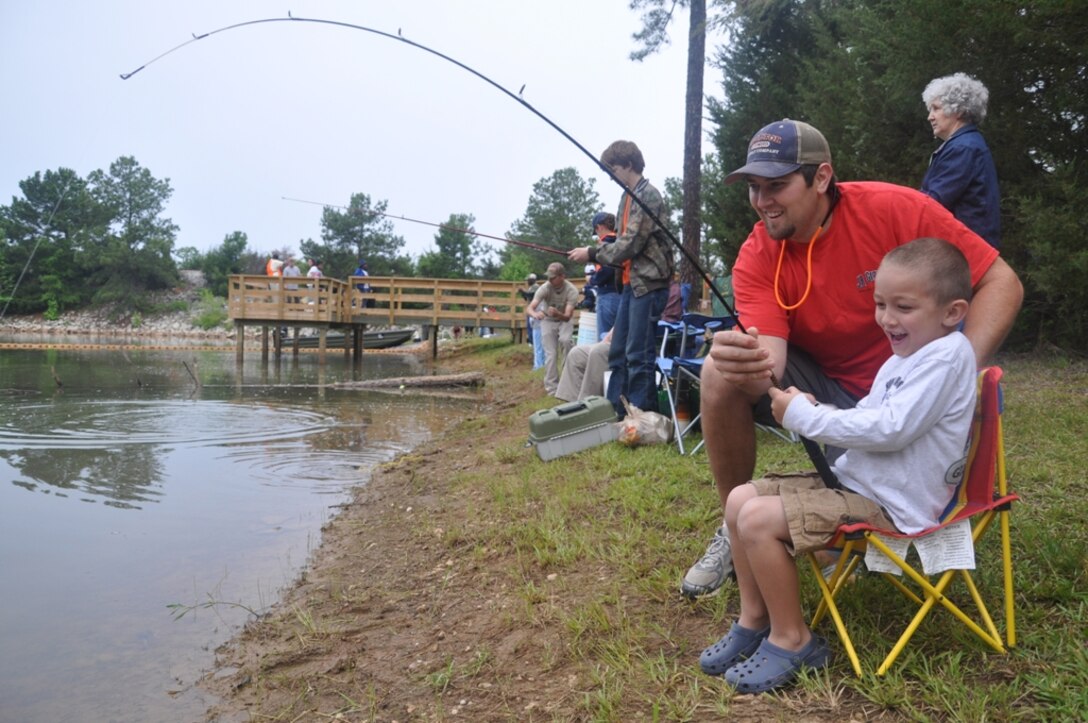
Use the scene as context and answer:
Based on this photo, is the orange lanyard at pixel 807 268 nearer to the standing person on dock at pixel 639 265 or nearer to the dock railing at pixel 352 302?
the standing person on dock at pixel 639 265

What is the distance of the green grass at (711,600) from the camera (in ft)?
6.15

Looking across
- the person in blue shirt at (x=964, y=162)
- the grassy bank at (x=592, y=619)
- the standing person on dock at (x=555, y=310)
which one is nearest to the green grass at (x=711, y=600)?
the grassy bank at (x=592, y=619)

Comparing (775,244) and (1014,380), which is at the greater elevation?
(775,244)

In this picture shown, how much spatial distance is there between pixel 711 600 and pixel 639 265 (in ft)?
10.3

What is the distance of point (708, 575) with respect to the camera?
2.62m

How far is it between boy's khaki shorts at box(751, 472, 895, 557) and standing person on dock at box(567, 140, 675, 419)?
343cm

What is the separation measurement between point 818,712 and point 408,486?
3738mm

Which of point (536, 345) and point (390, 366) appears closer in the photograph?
point (536, 345)

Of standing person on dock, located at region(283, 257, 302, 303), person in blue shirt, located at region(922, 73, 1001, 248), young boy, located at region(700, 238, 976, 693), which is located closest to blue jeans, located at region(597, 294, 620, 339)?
person in blue shirt, located at region(922, 73, 1001, 248)

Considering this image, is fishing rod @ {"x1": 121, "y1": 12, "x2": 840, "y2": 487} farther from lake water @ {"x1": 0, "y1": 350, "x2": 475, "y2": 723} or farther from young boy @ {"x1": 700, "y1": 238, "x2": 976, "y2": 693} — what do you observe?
lake water @ {"x1": 0, "y1": 350, "x2": 475, "y2": 723}

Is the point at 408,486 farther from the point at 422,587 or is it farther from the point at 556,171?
the point at 556,171

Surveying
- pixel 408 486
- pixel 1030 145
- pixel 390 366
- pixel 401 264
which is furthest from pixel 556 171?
pixel 408 486

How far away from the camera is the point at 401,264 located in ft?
171

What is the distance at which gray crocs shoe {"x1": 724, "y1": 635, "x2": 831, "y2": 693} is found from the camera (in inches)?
78.0
